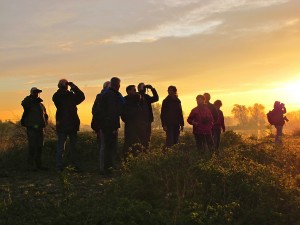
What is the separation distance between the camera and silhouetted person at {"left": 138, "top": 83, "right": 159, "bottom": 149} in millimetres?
10688

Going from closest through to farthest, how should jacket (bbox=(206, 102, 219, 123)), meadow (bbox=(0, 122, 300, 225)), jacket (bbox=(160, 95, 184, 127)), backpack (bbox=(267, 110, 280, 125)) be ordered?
meadow (bbox=(0, 122, 300, 225)), jacket (bbox=(160, 95, 184, 127)), jacket (bbox=(206, 102, 219, 123)), backpack (bbox=(267, 110, 280, 125))

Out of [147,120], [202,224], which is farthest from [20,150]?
[202,224]

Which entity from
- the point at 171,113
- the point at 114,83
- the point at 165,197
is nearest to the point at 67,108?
the point at 114,83

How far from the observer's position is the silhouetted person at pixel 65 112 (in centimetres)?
1048

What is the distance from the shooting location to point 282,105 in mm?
18875

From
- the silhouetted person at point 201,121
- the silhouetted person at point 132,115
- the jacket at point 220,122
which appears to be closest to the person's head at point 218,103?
the jacket at point 220,122

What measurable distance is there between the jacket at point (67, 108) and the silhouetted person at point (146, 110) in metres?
1.54

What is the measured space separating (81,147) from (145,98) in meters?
4.20

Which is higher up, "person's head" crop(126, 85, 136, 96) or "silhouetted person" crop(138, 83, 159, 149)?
"person's head" crop(126, 85, 136, 96)

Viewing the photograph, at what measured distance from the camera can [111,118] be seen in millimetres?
9883

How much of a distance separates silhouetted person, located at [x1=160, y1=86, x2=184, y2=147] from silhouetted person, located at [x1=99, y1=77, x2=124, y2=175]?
2.00 metres

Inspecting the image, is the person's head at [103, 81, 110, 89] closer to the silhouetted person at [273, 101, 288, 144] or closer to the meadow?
the meadow

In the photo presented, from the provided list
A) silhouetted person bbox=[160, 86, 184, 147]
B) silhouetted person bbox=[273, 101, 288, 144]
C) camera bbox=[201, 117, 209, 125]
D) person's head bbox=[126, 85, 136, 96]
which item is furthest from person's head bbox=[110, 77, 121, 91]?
silhouetted person bbox=[273, 101, 288, 144]

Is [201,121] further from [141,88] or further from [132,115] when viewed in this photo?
[132,115]
